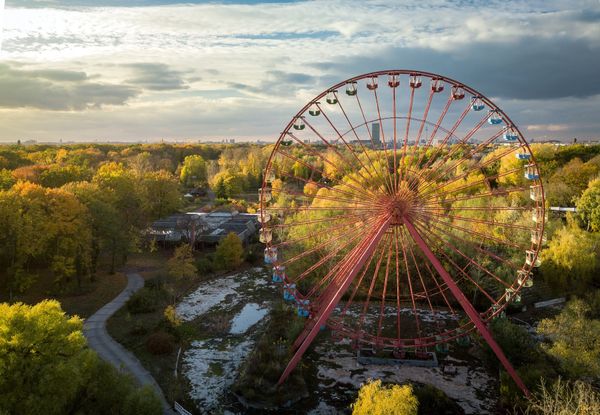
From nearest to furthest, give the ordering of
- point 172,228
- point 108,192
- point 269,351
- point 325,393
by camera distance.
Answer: point 325,393
point 269,351
point 108,192
point 172,228

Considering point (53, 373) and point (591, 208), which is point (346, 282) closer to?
point (53, 373)

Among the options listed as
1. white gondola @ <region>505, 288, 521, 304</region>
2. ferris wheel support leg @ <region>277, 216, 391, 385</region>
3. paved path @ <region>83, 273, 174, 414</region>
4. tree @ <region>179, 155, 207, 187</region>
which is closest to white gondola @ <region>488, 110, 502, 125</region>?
ferris wheel support leg @ <region>277, 216, 391, 385</region>

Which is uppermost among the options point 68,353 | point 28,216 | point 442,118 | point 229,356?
point 442,118

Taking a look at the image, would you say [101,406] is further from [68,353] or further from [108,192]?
[108,192]

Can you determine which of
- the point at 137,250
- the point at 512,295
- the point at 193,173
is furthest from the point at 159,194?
the point at 512,295

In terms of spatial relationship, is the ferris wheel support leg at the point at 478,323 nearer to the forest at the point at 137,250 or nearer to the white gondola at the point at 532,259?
the forest at the point at 137,250

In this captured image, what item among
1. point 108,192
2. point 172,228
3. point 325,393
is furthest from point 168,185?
point 325,393
